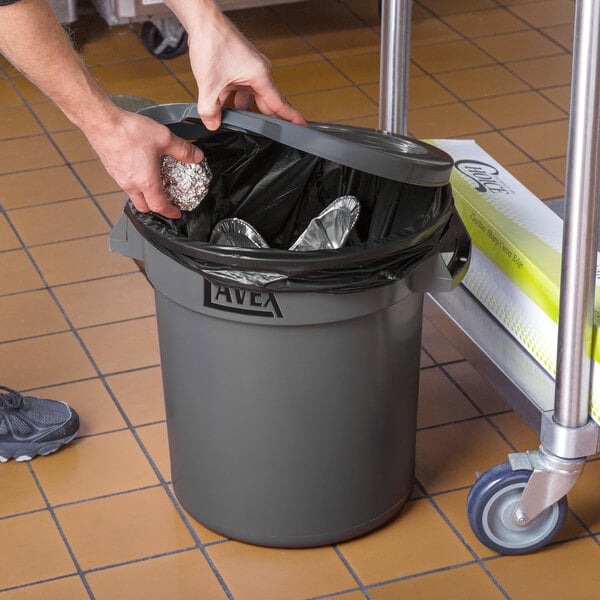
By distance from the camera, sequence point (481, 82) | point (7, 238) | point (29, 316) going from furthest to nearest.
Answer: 1. point (481, 82)
2. point (7, 238)
3. point (29, 316)

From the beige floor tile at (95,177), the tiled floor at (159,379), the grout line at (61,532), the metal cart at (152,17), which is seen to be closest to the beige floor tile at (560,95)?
the tiled floor at (159,379)

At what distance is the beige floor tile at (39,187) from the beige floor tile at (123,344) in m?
0.70

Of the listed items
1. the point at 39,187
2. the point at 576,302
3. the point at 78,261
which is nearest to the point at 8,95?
the point at 39,187

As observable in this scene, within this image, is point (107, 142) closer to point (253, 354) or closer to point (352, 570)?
point (253, 354)

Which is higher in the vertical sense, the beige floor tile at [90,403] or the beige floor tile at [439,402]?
the beige floor tile at [90,403]

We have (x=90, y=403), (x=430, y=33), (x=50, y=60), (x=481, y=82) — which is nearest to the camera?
(x=50, y=60)

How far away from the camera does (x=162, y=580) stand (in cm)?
216

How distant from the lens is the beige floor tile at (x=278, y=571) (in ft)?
6.98

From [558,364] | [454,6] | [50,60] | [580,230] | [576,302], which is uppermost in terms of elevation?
[50,60]

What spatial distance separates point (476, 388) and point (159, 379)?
69cm

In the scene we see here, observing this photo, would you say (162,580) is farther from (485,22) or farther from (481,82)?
(485,22)

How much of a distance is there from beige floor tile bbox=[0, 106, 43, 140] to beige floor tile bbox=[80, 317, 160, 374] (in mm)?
1161

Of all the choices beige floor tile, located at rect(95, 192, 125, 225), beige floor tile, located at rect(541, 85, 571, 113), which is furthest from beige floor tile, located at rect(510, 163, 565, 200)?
beige floor tile, located at rect(95, 192, 125, 225)

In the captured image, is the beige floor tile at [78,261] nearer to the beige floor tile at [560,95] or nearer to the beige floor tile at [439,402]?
the beige floor tile at [439,402]
